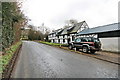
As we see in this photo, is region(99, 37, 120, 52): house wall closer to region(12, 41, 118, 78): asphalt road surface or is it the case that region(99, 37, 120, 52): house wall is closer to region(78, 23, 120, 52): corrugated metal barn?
region(78, 23, 120, 52): corrugated metal barn

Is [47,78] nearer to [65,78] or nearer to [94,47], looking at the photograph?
[65,78]

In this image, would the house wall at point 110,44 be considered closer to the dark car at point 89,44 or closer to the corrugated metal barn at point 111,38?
the corrugated metal barn at point 111,38

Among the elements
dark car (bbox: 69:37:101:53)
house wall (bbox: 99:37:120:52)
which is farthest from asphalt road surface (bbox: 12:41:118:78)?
house wall (bbox: 99:37:120:52)

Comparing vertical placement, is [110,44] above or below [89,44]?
below

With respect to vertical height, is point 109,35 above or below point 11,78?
above

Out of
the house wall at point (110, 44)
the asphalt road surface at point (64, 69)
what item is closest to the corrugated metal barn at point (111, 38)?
the house wall at point (110, 44)

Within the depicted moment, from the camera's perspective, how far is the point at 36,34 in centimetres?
7088

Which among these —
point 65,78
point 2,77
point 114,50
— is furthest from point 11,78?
point 114,50

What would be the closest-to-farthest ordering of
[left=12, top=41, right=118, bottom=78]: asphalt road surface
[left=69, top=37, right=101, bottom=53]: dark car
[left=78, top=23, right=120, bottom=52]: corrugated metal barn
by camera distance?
[left=12, top=41, right=118, bottom=78]: asphalt road surface < [left=69, top=37, right=101, bottom=53]: dark car < [left=78, top=23, right=120, bottom=52]: corrugated metal barn

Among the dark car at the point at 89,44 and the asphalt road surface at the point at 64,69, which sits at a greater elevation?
the dark car at the point at 89,44

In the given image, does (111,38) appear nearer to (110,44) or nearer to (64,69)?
(110,44)

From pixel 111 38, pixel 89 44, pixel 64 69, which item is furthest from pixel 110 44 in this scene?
pixel 64 69

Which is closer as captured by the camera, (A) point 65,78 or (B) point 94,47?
(A) point 65,78

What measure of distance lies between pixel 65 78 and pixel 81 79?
74cm
